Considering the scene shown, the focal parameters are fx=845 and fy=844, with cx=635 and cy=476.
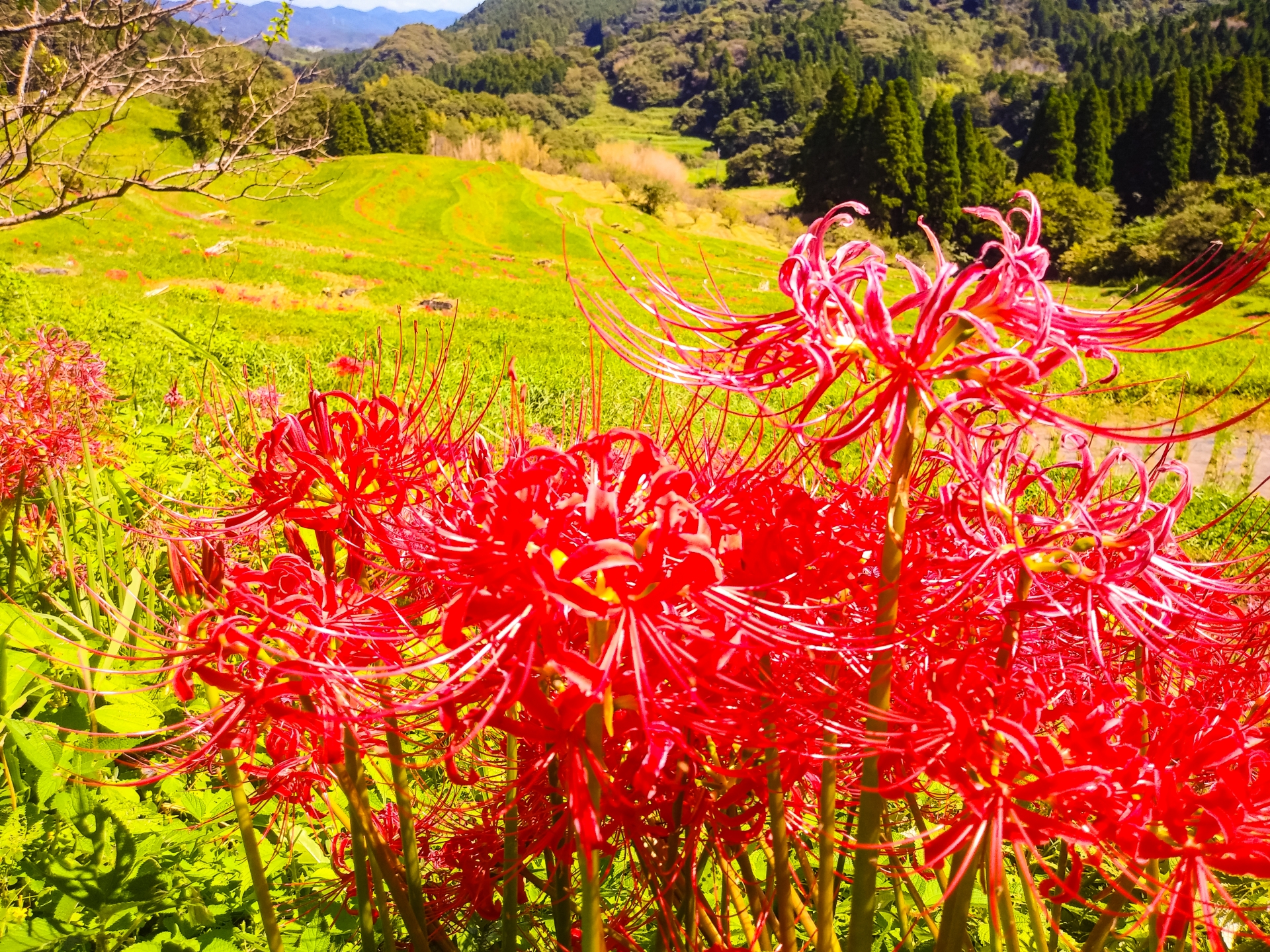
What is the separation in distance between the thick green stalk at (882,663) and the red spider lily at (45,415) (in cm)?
242

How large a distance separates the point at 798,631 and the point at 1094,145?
61.2 metres

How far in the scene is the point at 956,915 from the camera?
101 cm

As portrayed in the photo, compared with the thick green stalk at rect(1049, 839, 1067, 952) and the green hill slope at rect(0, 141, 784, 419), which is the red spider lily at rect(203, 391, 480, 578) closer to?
the green hill slope at rect(0, 141, 784, 419)

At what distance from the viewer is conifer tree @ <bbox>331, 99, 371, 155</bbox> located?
56.6 meters

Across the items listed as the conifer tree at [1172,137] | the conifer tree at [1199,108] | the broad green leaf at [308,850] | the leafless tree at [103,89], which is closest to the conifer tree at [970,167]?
the conifer tree at [1172,137]

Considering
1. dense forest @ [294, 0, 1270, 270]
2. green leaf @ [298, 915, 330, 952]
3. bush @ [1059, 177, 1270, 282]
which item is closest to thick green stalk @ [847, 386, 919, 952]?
green leaf @ [298, 915, 330, 952]

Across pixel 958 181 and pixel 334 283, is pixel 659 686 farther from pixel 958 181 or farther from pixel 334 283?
pixel 958 181

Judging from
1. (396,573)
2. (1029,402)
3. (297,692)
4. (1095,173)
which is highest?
(1095,173)

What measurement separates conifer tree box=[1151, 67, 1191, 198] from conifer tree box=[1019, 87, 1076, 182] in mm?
4723

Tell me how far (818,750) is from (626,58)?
6729 inches

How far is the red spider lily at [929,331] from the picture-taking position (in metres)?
0.96

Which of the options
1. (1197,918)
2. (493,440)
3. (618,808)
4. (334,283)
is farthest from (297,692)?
(334,283)

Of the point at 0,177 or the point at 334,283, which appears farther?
the point at 334,283

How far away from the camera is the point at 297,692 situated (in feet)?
3.45
